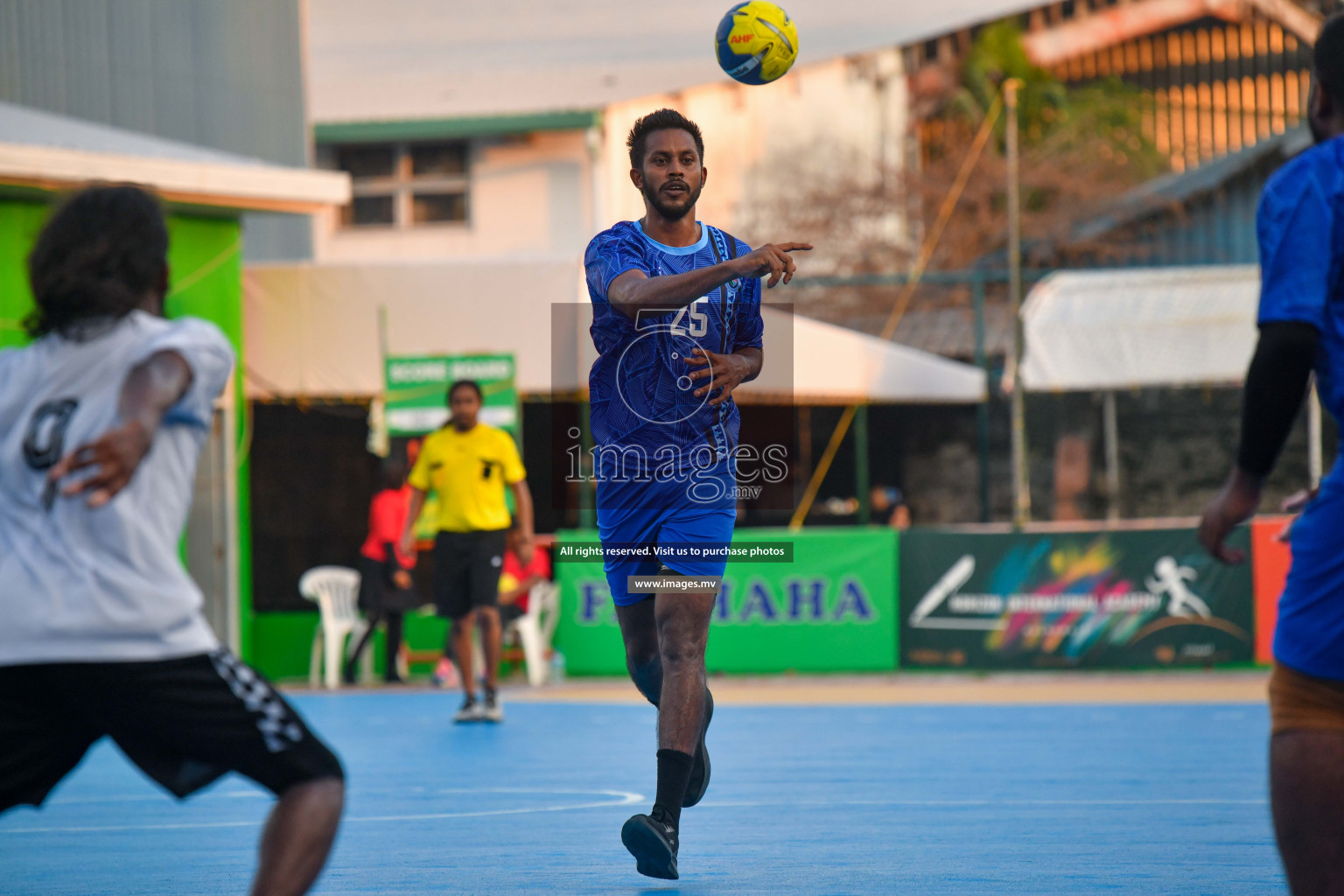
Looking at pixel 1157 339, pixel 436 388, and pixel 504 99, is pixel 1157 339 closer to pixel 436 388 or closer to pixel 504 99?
pixel 436 388

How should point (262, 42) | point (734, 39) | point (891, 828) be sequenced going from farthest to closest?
point (262, 42)
point (734, 39)
point (891, 828)

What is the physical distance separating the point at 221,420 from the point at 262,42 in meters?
7.23

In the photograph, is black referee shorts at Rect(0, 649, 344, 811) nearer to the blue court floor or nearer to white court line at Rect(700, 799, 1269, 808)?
the blue court floor

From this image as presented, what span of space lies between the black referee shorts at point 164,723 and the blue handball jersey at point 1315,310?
1.82 meters

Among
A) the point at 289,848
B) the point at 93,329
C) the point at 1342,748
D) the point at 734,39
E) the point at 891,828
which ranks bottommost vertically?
the point at 891,828

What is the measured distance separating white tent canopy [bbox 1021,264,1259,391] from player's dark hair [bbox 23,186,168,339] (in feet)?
56.3

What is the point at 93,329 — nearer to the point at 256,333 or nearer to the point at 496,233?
the point at 256,333

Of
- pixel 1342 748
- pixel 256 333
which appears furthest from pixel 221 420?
pixel 1342 748

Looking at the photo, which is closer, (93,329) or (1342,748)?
(1342,748)

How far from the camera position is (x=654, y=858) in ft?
15.8

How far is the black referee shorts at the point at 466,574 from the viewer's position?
1095 cm

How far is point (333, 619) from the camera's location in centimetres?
1551

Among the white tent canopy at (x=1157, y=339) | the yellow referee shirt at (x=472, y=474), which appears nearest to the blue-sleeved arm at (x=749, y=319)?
the yellow referee shirt at (x=472, y=474)

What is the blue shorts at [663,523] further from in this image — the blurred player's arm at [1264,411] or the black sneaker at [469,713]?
the black sneaker at [469,713]
